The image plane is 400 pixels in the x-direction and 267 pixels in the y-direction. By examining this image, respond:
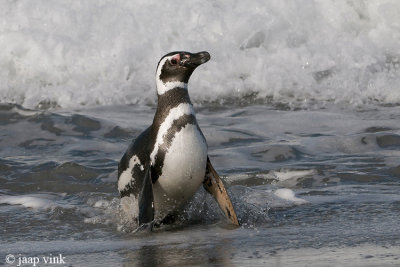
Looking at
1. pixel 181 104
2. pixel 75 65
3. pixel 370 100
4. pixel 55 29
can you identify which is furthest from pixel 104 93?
pixel 181 104

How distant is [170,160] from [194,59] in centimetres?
66

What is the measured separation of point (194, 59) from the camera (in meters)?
5.35

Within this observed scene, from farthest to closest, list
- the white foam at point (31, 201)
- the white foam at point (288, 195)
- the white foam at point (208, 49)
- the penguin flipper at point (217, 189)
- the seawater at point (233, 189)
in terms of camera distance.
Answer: the white foam at point (208, 49), the white foam at point (31, 201), the white foam at point (288, 195), the penguin flipper at point (217, 189), the seawater at point (233, 189)

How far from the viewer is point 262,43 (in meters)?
11.5

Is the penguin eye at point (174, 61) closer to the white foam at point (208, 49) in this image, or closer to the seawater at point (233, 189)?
the seawater at point (233, 189)

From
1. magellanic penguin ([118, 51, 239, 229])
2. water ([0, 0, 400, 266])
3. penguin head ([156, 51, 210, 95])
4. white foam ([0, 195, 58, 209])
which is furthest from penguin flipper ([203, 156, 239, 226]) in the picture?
white foam ([0, 195, 58, 209])

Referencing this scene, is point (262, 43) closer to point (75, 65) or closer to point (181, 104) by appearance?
point (75, 65)

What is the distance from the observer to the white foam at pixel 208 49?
399 inches

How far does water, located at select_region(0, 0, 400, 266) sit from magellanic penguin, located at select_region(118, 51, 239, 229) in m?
0.14

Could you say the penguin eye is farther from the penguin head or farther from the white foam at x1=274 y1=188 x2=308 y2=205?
the white foam at x1=274 y1=188 x2=308 y2=205

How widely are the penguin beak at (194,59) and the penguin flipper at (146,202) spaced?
743 mm

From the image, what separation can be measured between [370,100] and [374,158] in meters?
2.85

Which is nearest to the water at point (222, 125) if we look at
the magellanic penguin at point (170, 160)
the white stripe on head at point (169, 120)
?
the magellanic penguin at point (170, 160)

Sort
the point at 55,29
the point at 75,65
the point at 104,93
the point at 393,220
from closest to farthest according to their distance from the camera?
1. the point at 393,220
2. the point at 104,93
3. the point at 75,65
4. the point at 55,29
